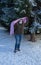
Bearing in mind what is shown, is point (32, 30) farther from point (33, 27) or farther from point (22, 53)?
point (22, 53)

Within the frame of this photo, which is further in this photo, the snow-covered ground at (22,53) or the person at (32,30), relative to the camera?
the person at (32,30)

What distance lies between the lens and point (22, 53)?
353 inches

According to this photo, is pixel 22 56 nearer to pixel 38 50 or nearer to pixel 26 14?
pixel 38 50

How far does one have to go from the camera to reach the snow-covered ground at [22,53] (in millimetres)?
7961

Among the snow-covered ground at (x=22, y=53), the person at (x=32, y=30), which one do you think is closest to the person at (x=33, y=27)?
the person at (x=32, y=30)

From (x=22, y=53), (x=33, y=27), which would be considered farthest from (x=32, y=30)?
(x=22, y=53)

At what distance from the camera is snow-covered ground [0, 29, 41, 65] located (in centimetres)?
796

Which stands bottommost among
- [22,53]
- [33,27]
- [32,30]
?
[22,53]

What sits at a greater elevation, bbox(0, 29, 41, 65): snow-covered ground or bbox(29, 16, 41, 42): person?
bbox(29, 16, 41, 42): person

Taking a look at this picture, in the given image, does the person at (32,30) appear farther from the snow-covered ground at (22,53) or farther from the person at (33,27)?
the snow-covered ground at (22,53)

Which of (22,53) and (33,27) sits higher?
(33,27)

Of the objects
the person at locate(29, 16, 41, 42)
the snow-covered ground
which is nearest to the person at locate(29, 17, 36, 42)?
the person at locate(29, 16, 41, 42)

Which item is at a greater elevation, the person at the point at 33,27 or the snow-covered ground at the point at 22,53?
the person at the point at 33,27

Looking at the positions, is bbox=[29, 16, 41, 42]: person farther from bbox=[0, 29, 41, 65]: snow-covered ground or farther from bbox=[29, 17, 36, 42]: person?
bbox=[0, 29, 41, 65]: snow-covered ground
